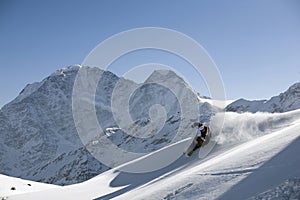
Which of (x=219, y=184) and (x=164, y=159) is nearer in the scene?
(x=219, y=184)

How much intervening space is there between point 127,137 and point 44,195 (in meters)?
171

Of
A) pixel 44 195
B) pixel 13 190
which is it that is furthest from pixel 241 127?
pixel 13 190

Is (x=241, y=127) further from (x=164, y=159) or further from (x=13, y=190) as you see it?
(x=13, y=190)

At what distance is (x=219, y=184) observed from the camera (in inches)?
319

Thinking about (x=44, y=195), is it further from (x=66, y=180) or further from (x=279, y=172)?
(x=66, y=180)

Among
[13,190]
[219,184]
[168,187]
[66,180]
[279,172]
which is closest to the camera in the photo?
[279,172]

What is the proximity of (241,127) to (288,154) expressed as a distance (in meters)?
9.13

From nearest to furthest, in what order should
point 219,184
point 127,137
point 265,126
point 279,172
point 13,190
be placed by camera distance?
point 279,172, point 219,184, point 265,126, point 13,190, point 127,137

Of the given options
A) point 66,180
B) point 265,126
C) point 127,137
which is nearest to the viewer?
point 265,126

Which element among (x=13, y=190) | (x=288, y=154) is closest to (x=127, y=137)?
(x=13, y=190)

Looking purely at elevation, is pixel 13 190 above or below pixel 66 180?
above

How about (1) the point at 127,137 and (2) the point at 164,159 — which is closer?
(2) the point at 164,159

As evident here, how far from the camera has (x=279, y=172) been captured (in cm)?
751

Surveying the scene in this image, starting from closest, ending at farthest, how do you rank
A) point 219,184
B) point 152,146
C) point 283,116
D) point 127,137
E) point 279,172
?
A: 1. point 279,172
2. point 219,184
3. point 283,116
4. point 152,146
5. point 127,137
